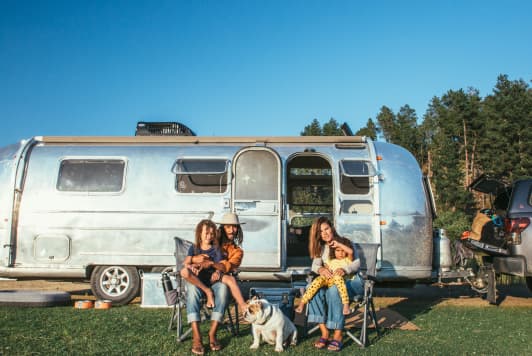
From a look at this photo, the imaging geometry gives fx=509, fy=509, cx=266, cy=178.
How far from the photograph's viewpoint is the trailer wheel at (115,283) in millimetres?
7871

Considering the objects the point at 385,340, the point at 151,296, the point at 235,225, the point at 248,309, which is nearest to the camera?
the point at 248,309

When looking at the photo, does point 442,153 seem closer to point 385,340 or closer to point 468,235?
point 468,235

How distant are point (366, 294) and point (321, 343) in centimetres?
76

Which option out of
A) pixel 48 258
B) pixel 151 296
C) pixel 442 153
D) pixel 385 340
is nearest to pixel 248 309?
pixel 385 340

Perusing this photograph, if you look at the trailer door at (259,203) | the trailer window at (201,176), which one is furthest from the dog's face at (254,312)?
the trailer window at (201,176)

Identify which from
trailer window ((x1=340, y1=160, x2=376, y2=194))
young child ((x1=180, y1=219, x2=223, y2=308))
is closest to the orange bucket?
young child ((x1=180, y1=219, x2=223, y2=308))

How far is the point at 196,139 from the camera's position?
27.5 ft

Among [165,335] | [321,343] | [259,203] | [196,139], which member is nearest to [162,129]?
[196,139]

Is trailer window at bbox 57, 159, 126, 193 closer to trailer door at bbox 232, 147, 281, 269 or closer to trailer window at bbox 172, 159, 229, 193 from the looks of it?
trailer window at bbox 172, 159, 229, 193

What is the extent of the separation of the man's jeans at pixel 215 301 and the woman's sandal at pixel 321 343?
1.02 metres

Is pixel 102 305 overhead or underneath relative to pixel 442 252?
underneath

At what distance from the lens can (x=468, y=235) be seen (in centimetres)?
838

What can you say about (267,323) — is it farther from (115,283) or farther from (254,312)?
(115,283)

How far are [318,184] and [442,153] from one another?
24.2 meters
